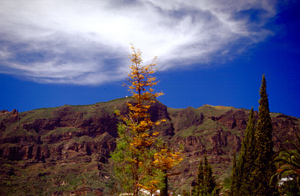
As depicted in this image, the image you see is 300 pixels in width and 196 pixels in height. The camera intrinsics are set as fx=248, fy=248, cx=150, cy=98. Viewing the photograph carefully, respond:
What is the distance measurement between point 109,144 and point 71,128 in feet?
96.2

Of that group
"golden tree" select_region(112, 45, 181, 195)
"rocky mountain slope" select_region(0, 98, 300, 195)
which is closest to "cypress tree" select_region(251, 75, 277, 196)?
"golden tree" select_region(112, 45, 181, 195)

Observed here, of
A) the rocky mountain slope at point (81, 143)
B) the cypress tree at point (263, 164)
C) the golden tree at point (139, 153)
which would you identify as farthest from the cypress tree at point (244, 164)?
the rocky mountain slope at point (81, 143)

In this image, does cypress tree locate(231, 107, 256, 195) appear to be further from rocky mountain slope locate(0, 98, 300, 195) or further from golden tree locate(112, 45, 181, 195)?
rocky mountain slope locate(0, 98, 300, 195)

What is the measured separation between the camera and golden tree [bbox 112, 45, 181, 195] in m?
12.6

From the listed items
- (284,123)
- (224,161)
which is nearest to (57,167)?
(224,161)

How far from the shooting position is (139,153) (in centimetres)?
1427

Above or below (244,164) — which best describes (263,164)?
above

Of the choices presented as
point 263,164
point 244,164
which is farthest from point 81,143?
point 263,164

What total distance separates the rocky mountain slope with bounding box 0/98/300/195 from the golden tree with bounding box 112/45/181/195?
4043 inches

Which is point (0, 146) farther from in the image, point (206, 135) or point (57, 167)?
point (206, 135)

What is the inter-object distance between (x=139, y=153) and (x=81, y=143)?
520 ft

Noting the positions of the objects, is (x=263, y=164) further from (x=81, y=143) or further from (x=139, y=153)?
(x=81, y=143)

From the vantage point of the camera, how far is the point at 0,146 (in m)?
143

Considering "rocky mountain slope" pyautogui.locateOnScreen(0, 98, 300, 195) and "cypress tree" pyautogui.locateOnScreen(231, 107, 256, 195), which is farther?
"rocky mountain slope" pyautogui.locateOnScreen(0, 98, 300, 195)
